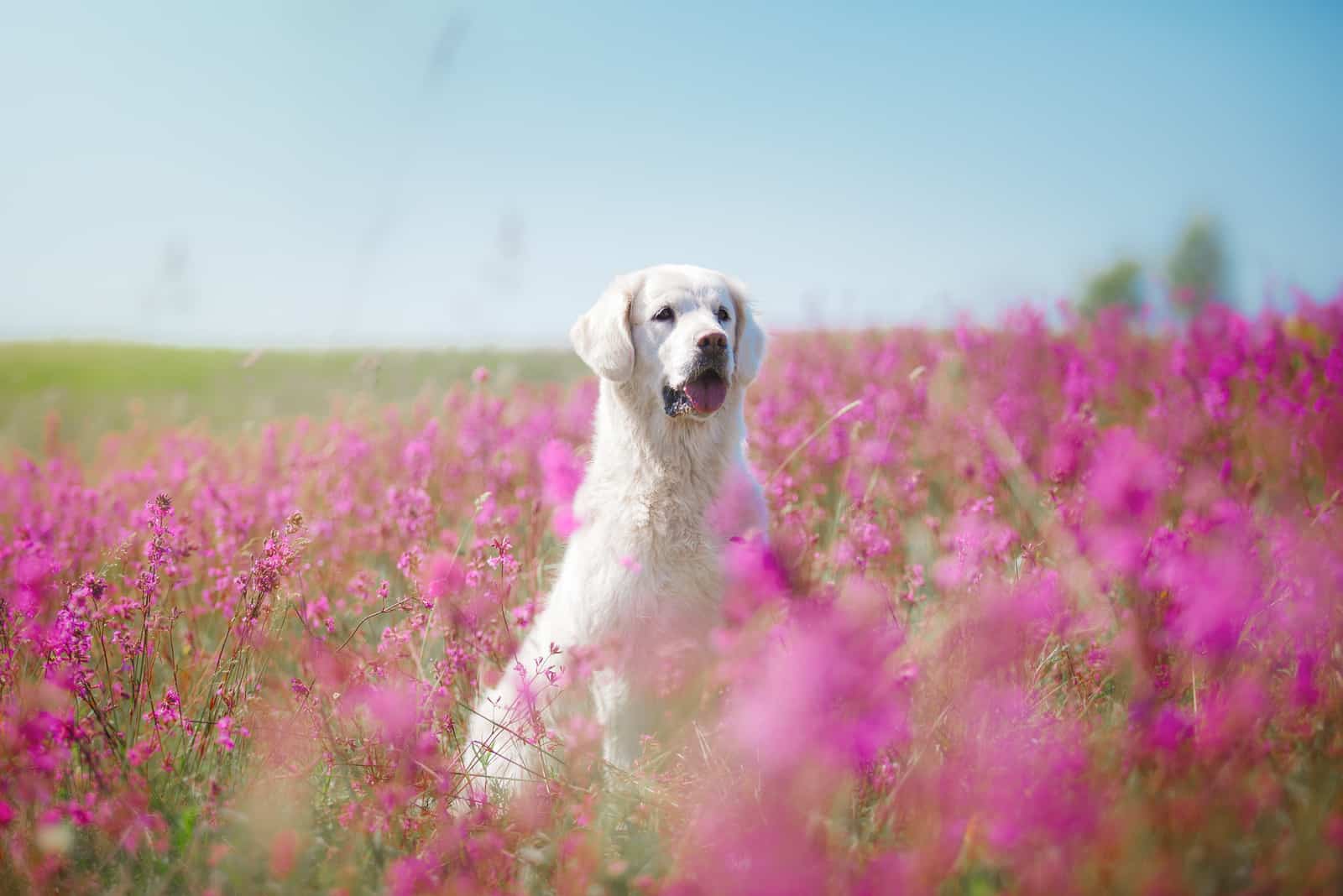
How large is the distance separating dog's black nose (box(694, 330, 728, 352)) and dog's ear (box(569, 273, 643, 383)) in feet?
1.17

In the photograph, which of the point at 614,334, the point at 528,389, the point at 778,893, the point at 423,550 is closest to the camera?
the point at 778,893

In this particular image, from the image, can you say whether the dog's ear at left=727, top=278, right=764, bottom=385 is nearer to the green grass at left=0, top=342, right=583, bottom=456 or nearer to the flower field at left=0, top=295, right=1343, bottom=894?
the flower field at left=0, top=295, right=1343, bottom=894

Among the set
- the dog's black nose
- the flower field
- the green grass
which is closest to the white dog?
the dog's black nose

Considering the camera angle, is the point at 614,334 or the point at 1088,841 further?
the point at 614,334

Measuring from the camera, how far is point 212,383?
1534 centimetres

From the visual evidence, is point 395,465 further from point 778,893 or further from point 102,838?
point 778,893

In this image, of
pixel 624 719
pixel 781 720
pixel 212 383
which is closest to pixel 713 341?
pixel 624 719

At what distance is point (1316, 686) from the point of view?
1.75 m

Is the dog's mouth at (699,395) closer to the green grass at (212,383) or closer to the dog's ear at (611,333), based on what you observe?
the dog's ear at (611,333)

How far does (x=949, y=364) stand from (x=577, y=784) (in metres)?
5.68

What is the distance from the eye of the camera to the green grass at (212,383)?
7.35 m

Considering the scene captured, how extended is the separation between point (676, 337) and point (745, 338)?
1.46ft

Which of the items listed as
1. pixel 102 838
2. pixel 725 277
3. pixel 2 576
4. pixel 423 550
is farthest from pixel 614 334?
pixel 2 576

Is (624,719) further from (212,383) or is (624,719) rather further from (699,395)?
(212,383)
